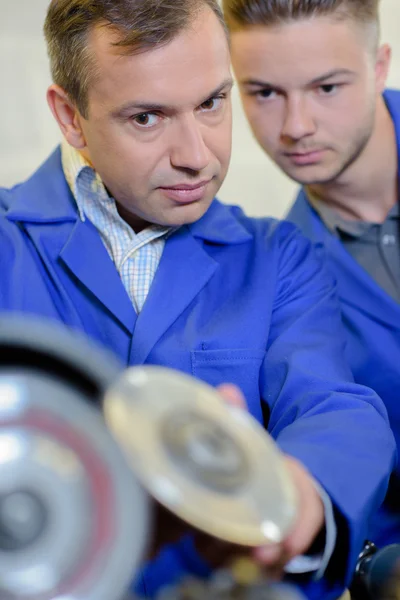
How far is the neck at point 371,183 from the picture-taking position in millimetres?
1008

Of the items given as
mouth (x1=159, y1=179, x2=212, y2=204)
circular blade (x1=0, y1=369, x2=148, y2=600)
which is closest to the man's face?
mouth (x1=159, y1=179, x2=212, y2=204)

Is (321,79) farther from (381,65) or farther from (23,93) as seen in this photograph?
(23,93)

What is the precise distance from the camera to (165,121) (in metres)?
0.72

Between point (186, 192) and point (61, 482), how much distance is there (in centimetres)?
41

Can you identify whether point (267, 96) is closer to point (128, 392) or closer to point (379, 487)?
point (379, 487)

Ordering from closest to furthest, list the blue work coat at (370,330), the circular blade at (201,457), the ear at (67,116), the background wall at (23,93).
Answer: the circular blade at (201,457) < the ear at (67,116) < the blue work coat at (370,330) < the background wall at (23,93)

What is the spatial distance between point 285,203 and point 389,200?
0.46m

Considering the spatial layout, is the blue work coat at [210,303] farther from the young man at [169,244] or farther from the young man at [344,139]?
the young man at [344,139]

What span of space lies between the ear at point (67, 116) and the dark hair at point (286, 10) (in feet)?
0.78

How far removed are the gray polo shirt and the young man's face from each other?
0.07 meters

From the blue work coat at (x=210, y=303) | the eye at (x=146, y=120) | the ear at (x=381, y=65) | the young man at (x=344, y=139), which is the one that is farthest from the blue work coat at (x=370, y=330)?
the eye at (x=146, y=120)

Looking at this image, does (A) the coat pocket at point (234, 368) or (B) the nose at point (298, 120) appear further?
(B) the nose at point (298, 120)

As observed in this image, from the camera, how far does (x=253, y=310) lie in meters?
0.78

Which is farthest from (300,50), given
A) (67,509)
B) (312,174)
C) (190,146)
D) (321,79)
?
(67,509)
